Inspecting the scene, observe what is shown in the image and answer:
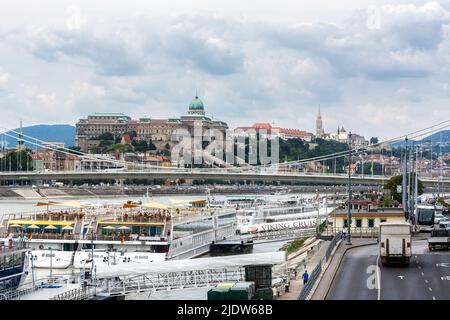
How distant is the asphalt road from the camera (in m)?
17.2

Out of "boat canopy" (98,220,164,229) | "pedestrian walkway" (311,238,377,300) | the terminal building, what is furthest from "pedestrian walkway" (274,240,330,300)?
the terminal building

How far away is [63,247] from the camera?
3225 centimetres

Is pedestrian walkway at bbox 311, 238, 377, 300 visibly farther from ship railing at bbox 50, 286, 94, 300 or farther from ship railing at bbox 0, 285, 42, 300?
ship railing at bbox 0, 285, 42, 300

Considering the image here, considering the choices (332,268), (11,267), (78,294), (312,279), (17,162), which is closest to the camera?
(312,279)

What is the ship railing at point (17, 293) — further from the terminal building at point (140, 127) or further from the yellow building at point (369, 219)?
the terminal building at point (140, 127)

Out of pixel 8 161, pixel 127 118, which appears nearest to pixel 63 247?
pixel 8 161

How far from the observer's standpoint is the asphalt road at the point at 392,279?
17209 mm

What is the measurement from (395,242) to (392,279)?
2.26m

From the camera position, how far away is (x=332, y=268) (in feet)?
72.2

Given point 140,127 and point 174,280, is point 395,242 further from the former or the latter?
point 140,127

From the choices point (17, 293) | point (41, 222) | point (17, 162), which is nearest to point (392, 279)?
point (17, 293)

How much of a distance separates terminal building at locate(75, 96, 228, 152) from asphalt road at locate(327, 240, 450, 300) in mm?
149719

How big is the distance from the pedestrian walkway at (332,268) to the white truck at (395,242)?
1.25 m

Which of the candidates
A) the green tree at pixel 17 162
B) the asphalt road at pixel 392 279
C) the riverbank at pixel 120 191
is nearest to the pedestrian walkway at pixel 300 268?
the asphalt road at pixel 392 279
